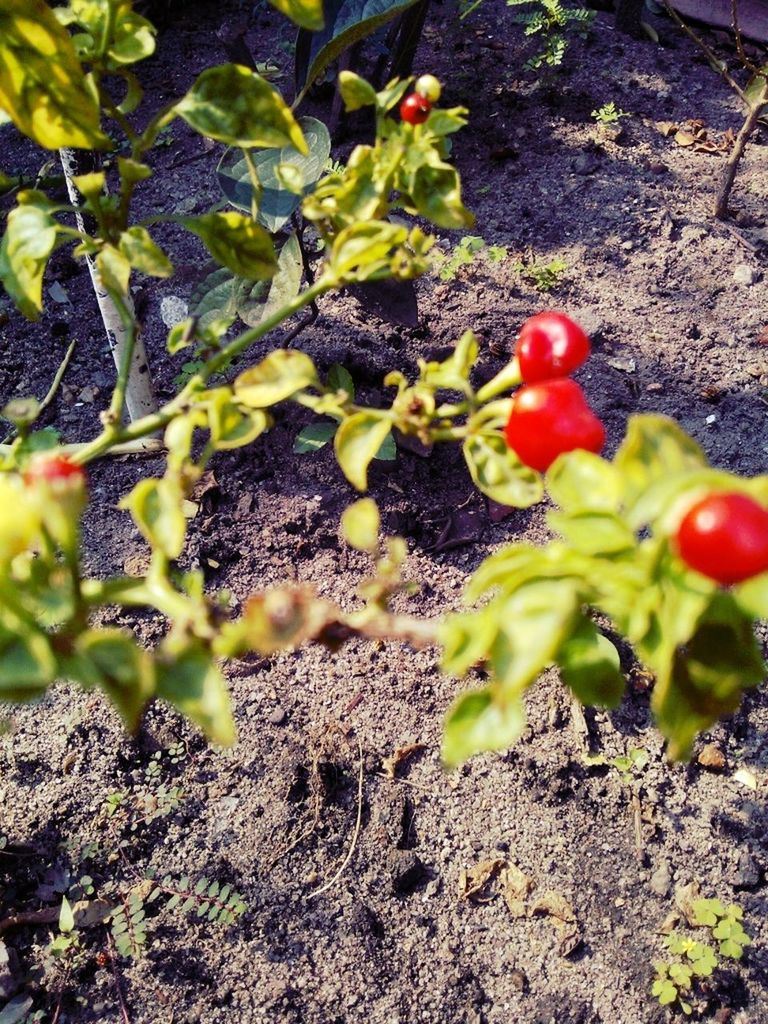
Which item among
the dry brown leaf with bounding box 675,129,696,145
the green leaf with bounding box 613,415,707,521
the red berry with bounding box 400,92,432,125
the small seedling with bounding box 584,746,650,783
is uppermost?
the red berry with bounding box 400,92,432,125

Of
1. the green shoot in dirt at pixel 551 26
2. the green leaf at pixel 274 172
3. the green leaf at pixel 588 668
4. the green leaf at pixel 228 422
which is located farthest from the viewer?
the green shoot in dirt at pixel 551 26

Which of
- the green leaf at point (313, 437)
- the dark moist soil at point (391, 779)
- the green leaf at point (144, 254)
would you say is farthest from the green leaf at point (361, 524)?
the green leaf at point (313, 437)

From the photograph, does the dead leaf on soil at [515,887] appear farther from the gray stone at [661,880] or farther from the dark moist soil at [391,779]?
the gray stone at [661,880]

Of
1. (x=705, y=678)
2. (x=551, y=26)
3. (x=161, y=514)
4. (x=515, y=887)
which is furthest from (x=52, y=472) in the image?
(x=551, y=26)

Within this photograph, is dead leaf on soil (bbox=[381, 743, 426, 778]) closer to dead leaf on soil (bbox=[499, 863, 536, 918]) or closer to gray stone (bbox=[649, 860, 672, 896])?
dead leaf on soil (bbox=[499, 863, 536, 918])

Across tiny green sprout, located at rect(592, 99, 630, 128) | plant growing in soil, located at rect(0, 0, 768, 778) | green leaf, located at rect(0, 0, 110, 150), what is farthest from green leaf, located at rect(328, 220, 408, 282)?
tiny green sprout, located at rect(592, 99, 630, 128)

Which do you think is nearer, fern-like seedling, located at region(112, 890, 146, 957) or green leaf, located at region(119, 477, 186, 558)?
green leaf, located at region(119, 477, 186, 558)

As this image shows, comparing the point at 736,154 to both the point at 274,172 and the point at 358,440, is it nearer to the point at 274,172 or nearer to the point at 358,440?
the point at 274,172
